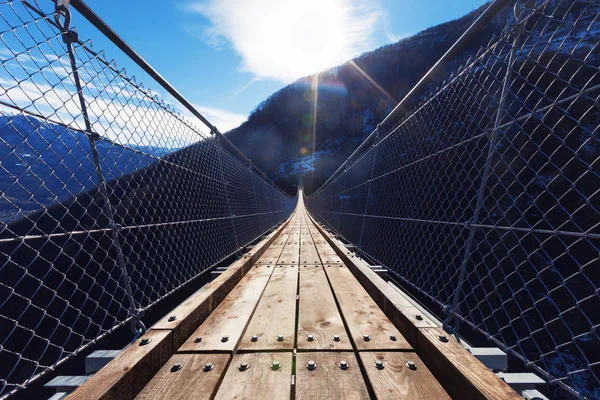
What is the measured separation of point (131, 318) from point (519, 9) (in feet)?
8.68

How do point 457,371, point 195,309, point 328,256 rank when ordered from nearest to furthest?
point 457,371 < point 195,309 < point 328,256

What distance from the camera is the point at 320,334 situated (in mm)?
1531

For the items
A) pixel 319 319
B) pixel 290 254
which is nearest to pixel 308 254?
pixel 290 254

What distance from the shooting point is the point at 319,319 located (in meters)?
1.71

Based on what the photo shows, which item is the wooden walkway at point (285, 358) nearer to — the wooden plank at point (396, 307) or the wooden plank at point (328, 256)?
the wooden plank at point (396, 307)

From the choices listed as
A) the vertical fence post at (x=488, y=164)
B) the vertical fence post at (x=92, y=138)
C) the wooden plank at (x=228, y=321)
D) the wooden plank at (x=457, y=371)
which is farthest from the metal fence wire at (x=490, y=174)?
the vertical fence post at (x=92, y=138)

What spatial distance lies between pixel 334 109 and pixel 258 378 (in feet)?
227

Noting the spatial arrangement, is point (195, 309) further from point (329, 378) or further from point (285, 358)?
point (329, 378)

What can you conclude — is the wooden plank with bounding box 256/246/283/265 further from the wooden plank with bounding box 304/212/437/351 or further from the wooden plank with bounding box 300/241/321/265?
the wooden plank with bounding box 304/212/437/351

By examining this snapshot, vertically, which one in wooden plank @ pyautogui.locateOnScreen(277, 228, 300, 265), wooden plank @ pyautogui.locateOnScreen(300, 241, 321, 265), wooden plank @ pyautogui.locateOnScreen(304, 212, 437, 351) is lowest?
wooden plank @ pyautogui.locateOnScreen(277, 228, 300, 265)

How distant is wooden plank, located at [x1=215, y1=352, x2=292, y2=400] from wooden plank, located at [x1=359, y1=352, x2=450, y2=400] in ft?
1.18

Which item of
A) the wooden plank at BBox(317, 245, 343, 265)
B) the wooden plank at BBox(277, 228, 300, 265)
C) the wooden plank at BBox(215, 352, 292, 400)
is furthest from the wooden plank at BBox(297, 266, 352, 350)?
the wooden plank at BBox(277, 228, 300, 265)

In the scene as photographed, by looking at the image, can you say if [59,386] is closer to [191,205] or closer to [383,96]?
[191,205]

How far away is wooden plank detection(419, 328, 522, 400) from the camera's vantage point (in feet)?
3.14
